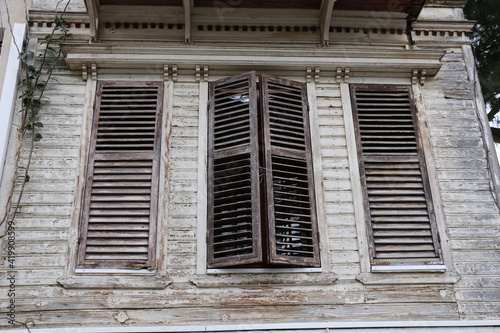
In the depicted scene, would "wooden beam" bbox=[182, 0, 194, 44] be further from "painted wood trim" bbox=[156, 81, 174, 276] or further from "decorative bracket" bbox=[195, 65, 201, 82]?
"painted wood trim" bbox=[156, 81, 174, 276]

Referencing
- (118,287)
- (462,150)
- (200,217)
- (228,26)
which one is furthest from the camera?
(228,26)

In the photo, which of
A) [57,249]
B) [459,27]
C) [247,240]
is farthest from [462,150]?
[57,249]

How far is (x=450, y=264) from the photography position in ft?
20.8

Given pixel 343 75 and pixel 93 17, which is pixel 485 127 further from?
pixel 93 17

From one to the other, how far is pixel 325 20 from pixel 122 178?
3194 mm

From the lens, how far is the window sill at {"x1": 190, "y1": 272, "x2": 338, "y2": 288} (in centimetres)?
607

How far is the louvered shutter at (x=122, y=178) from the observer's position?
20.2ft

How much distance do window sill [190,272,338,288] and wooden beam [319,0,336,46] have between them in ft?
9.89

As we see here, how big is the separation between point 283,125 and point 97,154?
7.04 feet

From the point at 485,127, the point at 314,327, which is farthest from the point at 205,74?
the point at 485,127

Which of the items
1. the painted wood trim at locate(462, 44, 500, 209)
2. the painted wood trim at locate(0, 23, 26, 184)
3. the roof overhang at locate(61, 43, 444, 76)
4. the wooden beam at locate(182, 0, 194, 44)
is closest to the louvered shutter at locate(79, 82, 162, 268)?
the roof overhang at locate(61, 43, 444, 76)

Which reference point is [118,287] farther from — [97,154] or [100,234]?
[97,154]

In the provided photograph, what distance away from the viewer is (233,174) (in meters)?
6.49

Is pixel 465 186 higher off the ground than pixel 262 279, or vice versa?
pixel 465 186
